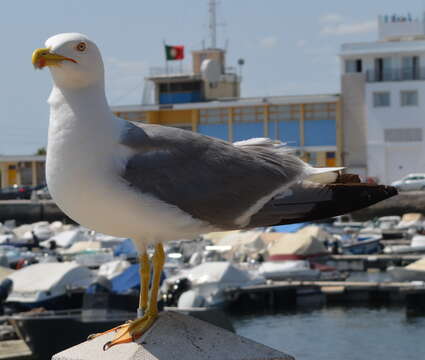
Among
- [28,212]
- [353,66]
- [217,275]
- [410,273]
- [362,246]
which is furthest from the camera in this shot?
[353,66]

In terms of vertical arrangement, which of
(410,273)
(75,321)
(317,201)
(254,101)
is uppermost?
(254,101)

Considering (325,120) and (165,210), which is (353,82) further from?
(165,210)

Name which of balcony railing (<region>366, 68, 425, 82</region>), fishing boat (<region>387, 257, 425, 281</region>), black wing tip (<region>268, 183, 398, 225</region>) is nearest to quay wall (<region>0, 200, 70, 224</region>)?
balcony railing (<region>366, 68, 425, 82</region>)

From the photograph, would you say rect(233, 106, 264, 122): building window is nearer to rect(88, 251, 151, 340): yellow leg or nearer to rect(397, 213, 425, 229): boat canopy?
rect(397, 213, 425, 229): boat canopy

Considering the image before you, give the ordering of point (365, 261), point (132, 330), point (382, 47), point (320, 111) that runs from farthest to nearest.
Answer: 1. point (320, 111)
2. point (382, 47)
3. point (365, 261)
4. point (132, 330)

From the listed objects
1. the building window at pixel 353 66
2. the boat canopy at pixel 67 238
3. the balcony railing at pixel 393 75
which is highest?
the building window at pixel 353 66

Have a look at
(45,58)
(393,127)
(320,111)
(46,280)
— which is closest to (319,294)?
(46,280)

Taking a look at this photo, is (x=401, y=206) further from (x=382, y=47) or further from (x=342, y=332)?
(x=342, y=332)

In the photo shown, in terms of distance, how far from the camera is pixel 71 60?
17.1 feet

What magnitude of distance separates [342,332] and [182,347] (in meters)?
23.0

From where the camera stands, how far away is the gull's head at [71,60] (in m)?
5.17

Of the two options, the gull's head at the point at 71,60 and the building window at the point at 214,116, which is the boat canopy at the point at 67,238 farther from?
the gull's head at the point at 71,60

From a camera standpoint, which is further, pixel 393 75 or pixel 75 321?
pixel 393 75

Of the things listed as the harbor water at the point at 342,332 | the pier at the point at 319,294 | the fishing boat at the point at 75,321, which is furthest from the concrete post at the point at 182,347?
the pier at the point at 319,294
